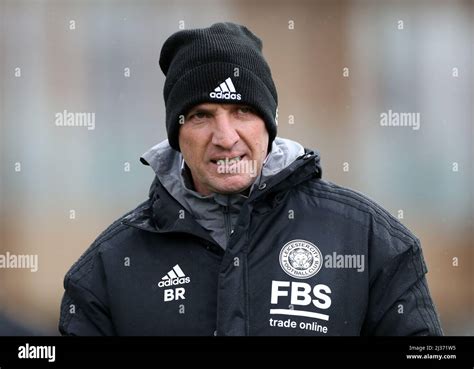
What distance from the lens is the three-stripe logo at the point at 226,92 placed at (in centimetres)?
209

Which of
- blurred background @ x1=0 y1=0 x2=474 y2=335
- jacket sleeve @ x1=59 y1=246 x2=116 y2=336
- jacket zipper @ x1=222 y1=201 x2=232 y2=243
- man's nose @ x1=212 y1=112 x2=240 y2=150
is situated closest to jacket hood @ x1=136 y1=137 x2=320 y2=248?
jacket zipper @ x1=222 y1=201 x2=232 y2=243

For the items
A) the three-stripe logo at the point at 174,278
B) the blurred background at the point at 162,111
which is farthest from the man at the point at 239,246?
the blurred background at the point at 162,111

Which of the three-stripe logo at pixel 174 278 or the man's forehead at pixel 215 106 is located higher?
the man's forehead at pixel 215 106

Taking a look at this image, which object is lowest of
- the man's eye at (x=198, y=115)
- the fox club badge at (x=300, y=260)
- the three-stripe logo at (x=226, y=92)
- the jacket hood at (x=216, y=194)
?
the fox club badge at (x=300, y=260)

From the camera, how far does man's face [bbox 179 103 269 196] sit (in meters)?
2.06

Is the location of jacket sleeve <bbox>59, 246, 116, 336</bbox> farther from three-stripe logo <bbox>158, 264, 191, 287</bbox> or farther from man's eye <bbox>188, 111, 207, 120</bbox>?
man's eye <bbox>188, 111, 207, 120</bbox>

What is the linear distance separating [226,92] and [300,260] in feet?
1.47

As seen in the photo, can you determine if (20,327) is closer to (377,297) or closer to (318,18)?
(318,18)

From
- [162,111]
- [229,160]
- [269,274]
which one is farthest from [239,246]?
[162,111]

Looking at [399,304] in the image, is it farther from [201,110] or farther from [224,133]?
[201,110]

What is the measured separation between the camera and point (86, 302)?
6.73 ft

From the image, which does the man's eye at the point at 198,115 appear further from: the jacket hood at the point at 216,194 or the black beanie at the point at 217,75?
the jacket hood at the point at 216,194

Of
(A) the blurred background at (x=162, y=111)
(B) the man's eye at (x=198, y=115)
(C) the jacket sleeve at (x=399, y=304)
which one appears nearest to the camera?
(C) the jacket sleeve at (x=399, y=304)

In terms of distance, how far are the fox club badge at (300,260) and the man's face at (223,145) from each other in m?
0.18
